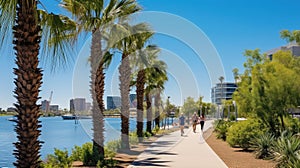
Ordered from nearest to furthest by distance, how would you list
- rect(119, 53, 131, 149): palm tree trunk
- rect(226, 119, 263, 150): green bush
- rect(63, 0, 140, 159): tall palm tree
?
rect(63, 0, 140, 159): tall palm tree < rect(226, 119, 263, 150): green bush < rect(119, 53, 131, 149): palm tree trunk

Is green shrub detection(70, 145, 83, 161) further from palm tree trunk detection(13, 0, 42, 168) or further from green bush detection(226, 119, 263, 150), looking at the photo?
green bush detection(226, 119, 263, 150)

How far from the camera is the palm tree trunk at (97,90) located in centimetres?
1372

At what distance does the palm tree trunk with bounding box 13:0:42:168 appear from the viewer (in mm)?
8297

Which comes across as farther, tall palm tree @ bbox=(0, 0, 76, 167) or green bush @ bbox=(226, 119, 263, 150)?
green bush @ bbox=(226, 119, 263, 150)

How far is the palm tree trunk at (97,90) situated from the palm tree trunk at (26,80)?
5128 millimetres

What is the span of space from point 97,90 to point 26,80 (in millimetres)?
5858

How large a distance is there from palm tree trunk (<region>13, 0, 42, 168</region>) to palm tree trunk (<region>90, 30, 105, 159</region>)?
16.8ft

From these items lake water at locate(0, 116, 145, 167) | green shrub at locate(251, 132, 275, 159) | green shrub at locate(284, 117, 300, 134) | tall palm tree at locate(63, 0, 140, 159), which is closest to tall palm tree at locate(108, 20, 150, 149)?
lake water at locate(0, 116, 145, 167)

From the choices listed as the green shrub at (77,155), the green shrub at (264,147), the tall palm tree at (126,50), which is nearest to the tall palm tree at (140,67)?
the tall palm tree at (126,50)

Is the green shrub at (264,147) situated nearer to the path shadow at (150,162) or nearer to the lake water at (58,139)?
the path shadow at (150,162)

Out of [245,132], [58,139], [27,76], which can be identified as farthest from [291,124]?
[58,139]

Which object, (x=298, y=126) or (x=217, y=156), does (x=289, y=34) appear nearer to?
(x=298, y=126)

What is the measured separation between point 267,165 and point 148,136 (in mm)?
15401

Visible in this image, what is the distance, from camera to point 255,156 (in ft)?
48.2
